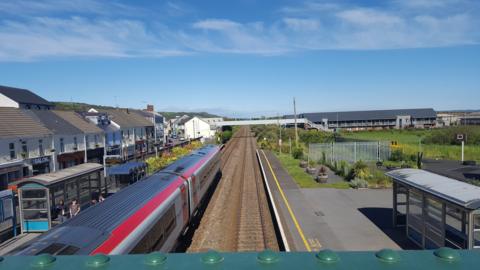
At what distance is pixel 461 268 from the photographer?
254cm

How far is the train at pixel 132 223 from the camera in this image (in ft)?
22.7

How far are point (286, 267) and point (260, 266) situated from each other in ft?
0.62

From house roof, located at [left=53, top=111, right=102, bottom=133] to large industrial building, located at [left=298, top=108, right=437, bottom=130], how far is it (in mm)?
71452

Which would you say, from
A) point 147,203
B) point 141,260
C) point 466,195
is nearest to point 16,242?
point 147,203

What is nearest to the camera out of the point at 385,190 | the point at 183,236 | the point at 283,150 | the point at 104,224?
the point at 104,224

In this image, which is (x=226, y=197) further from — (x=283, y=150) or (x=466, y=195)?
(x=283, y=150)

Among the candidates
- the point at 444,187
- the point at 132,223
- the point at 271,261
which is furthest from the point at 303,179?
the point at 271,261

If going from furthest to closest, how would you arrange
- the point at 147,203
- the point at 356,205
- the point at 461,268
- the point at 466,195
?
1. the point at 356,205
2. the point at 466,195
3. the point at 147,203
4. the point at 461,268

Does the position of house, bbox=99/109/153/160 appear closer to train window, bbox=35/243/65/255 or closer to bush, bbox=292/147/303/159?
bush, bbox=292/147/303/159

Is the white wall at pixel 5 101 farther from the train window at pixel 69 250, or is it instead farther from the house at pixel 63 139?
the train window at pixel 69 250

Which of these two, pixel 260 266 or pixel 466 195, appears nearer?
pixel 260 266

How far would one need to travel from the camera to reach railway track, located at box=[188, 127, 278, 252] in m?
14.8

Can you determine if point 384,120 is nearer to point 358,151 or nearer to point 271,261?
point 358,151

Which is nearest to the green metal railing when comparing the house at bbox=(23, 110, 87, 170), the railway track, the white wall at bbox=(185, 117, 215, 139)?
the railway track
